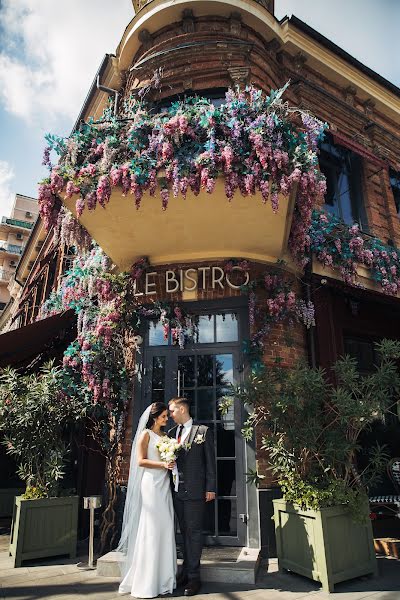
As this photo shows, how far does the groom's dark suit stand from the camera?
4160mm

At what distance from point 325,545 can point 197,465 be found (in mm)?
1515

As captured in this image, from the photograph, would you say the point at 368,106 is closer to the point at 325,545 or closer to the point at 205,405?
the point at 205,405

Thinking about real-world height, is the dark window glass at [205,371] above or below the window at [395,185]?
below

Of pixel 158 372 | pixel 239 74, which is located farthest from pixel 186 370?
pixel 239 74

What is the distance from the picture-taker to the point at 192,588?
3980mm

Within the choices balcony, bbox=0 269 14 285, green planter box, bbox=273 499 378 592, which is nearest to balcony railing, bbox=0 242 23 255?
balcony, bbox=0 269 14 285

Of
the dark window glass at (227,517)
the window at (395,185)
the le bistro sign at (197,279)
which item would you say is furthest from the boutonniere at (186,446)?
the window at (395,185)

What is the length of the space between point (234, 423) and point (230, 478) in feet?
2.41

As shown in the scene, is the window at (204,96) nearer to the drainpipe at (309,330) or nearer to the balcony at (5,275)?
the drainpipe at (309,330)

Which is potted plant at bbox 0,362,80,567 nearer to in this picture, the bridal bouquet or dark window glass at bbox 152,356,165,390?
dark window glass at bbox 152,356,165,390

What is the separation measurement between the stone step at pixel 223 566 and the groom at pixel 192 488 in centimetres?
37

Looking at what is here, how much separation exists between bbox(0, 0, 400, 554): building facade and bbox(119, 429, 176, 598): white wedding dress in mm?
1566

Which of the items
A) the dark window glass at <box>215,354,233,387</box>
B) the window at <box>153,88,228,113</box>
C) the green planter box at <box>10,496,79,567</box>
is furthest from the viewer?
the window at <box>153,88,228,113</box>

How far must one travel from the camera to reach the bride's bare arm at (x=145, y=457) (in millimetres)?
4277
